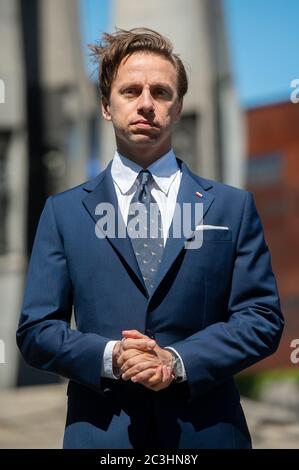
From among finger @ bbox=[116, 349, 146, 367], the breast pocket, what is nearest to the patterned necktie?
the breast pocket

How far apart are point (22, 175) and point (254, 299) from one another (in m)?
7.61

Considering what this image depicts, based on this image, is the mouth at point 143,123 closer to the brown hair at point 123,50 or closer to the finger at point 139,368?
the brown hair at point 123,50

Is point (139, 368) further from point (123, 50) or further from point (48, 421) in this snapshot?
point (48, 421)

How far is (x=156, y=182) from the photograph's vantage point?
213 cm

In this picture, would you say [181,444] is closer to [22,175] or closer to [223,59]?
[223,59]

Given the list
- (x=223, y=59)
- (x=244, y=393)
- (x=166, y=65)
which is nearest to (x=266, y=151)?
(x=223, y=59)

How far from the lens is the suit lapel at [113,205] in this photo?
2.03m

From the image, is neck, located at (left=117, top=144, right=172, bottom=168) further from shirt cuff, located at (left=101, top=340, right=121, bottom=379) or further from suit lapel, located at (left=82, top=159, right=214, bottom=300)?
shirt cuff, located at (left=101, top=340, right=121, bottom=379)

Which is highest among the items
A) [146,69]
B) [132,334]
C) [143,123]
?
[146,69]

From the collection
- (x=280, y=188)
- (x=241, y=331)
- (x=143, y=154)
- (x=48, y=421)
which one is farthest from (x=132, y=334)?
(x=280, y=188)

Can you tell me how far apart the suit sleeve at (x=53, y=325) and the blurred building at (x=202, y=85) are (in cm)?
657

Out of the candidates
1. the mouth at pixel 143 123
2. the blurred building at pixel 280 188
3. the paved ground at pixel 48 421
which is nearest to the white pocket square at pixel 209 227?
the mouth at pixel 143 123

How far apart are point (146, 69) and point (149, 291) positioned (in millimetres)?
539

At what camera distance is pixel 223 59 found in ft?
28.0
